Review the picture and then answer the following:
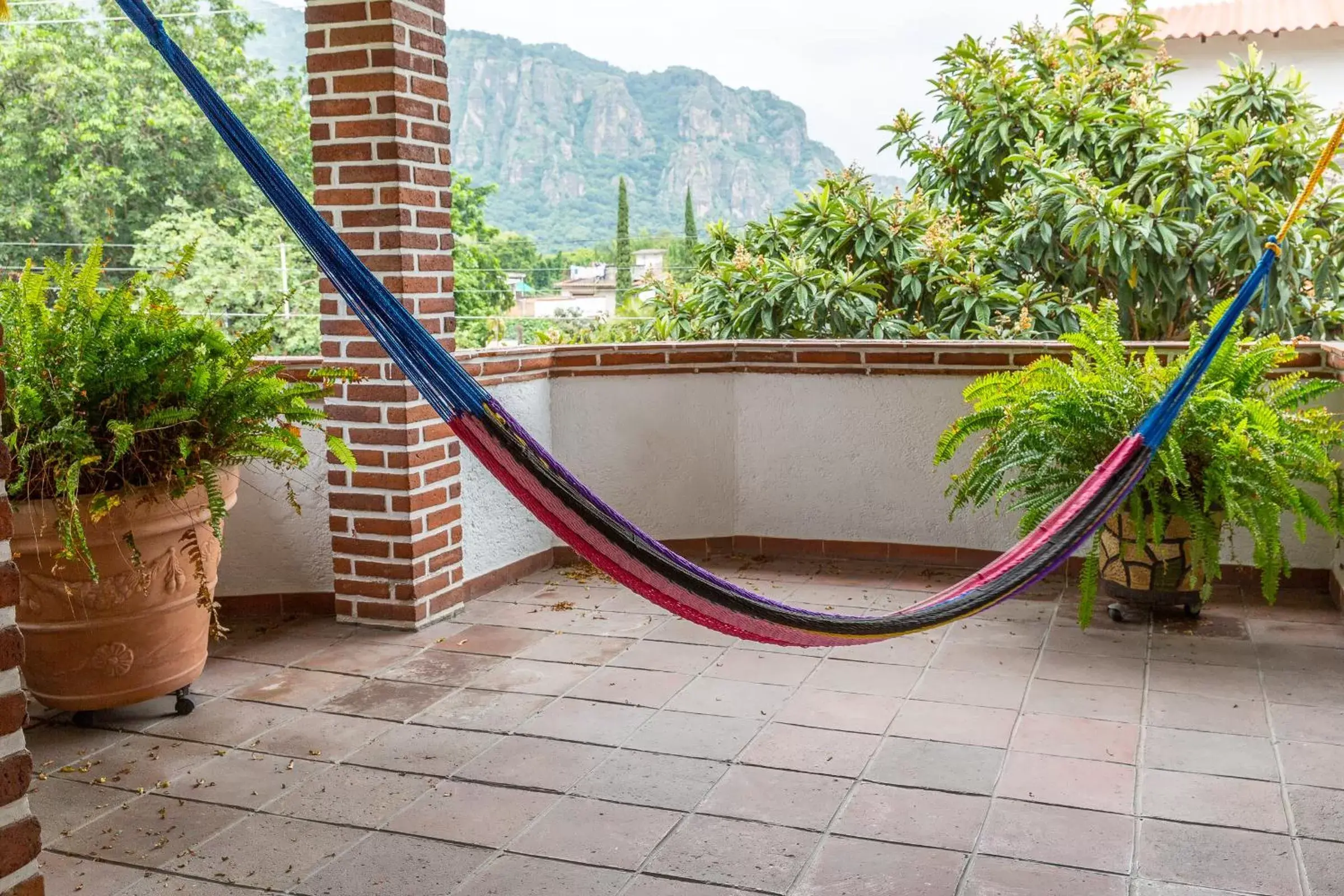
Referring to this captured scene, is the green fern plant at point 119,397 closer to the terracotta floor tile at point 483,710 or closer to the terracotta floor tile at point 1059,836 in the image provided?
the terracotta floor tile at point 483,710

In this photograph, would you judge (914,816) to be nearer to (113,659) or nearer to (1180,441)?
(1180,441)

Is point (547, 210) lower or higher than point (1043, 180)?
higher

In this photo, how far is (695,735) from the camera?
8.84 feet

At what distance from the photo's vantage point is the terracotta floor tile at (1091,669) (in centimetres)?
302

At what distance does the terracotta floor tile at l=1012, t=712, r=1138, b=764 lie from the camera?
2551 mm

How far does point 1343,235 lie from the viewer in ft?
17.2

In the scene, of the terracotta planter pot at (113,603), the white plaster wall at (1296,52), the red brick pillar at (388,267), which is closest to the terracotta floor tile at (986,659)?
the red brick pillar at (388,267)

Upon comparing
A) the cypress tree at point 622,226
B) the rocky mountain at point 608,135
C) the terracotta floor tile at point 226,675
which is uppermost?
the rocky mountain at point 608,135

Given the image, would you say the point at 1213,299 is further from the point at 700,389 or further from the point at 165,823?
the point at 165,823

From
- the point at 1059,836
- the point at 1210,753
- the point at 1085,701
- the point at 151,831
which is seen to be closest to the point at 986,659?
the point at 1085,701

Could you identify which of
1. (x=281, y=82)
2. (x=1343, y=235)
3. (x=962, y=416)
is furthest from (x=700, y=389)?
(x=281, y=82)

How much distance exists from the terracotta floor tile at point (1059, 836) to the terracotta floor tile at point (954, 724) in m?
0.34

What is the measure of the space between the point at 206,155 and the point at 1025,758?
20.5 meters

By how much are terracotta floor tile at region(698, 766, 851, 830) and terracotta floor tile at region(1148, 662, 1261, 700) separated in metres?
1.06
